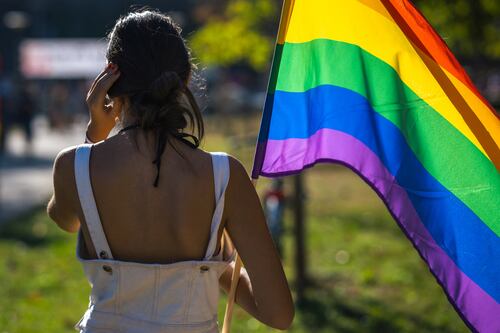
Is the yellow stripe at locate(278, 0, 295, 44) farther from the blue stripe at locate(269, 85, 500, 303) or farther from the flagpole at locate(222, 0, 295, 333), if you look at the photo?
the blue stripe at locate(269, 85, 500, 303)

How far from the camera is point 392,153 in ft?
10.0

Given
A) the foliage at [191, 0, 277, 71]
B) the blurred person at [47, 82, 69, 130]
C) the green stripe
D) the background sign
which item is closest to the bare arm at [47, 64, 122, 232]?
the green stripe

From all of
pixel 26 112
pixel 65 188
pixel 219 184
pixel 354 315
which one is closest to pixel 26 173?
pixel 26 112

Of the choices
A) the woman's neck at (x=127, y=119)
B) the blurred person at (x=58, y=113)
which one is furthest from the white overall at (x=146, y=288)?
the blurred person at (x=58, y=113)

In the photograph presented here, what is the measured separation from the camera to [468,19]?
10.2 meters

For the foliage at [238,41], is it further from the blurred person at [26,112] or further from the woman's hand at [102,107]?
the woman's hand at [102,107]

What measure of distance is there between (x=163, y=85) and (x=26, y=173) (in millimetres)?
16756

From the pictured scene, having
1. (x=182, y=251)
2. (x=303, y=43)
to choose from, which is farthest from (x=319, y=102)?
(x=182, y=251)

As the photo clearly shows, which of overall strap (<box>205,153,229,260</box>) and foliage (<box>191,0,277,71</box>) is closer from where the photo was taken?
overall strap (<box>205,153,229,260</box>)

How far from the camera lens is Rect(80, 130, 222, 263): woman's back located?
240 cm

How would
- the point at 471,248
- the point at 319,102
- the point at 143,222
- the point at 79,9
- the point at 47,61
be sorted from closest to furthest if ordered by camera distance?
1. the point at 143,222
2. the point at 471,248
3. the point at 319,102
4. the point at 47,61
5. the point at 79,9

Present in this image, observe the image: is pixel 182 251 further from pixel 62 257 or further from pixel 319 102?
pixel 62 257

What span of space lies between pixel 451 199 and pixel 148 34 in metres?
1.12

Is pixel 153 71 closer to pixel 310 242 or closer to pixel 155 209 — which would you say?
pixel 155 209
